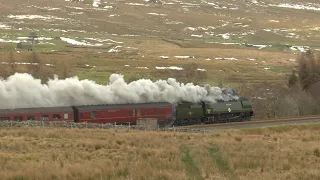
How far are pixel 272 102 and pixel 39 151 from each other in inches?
1978

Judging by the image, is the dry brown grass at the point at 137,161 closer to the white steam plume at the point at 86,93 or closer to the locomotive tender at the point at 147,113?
the locomotive tender at the point at 147,113

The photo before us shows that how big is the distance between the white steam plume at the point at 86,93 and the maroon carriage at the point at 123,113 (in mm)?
2536

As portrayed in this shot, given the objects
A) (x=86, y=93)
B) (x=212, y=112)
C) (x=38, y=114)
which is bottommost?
(x=212, y=112)

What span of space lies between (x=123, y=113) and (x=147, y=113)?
2739 millimetres

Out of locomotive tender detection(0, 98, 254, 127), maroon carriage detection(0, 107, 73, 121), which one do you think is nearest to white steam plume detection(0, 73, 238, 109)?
locomotive tender detection(0, 98, 254, 127)

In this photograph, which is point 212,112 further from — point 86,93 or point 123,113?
point 86,93

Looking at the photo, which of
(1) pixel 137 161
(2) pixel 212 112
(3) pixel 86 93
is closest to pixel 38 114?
(3) pixel 86 93

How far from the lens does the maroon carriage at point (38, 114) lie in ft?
128

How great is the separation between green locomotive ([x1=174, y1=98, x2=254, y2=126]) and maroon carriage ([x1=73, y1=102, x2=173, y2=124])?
1.77 meters

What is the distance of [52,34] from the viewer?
7510 inches

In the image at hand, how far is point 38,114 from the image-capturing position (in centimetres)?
4019

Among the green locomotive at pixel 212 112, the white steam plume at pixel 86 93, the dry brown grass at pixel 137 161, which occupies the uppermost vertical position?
the white steam plume at pixel 86 93

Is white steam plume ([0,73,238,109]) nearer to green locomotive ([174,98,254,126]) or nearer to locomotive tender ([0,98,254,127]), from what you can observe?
green locomotive ([174,98,254,126])

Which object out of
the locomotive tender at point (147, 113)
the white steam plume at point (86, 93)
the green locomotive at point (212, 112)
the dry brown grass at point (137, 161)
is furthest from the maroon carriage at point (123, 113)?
the dry brown grass at point (137, 161)
